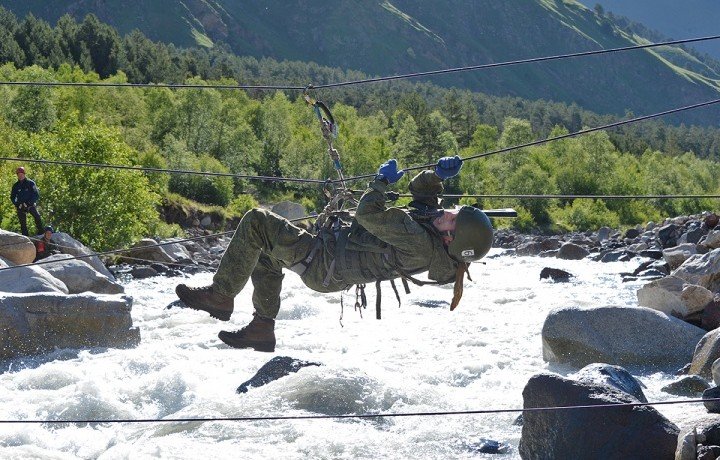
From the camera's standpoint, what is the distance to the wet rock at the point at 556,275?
29016 mm

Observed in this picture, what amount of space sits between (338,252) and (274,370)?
6.39 metres

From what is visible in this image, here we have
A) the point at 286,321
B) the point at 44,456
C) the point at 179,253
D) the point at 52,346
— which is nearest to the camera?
the point at 44,456

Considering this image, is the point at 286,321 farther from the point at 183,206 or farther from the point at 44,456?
the point at 183,206

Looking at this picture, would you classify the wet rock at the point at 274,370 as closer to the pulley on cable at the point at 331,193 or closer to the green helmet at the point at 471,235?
the pulley on cable at the point at 331,193

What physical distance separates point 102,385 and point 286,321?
23.5 ft

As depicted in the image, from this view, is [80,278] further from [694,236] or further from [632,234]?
[632,234]

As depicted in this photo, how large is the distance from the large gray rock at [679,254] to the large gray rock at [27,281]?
1804cm

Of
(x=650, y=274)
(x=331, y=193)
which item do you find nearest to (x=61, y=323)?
(x=331, y=193)

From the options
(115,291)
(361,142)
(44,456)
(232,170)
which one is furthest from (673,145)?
(44,456)

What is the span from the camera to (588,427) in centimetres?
1018

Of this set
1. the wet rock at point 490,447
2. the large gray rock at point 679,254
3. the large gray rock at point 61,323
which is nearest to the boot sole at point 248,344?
the wet rock at point 490,447

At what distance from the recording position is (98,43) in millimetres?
94562

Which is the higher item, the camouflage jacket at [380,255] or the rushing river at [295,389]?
the camouflage jacket at [380,255]

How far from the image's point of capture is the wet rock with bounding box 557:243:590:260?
3856cm
